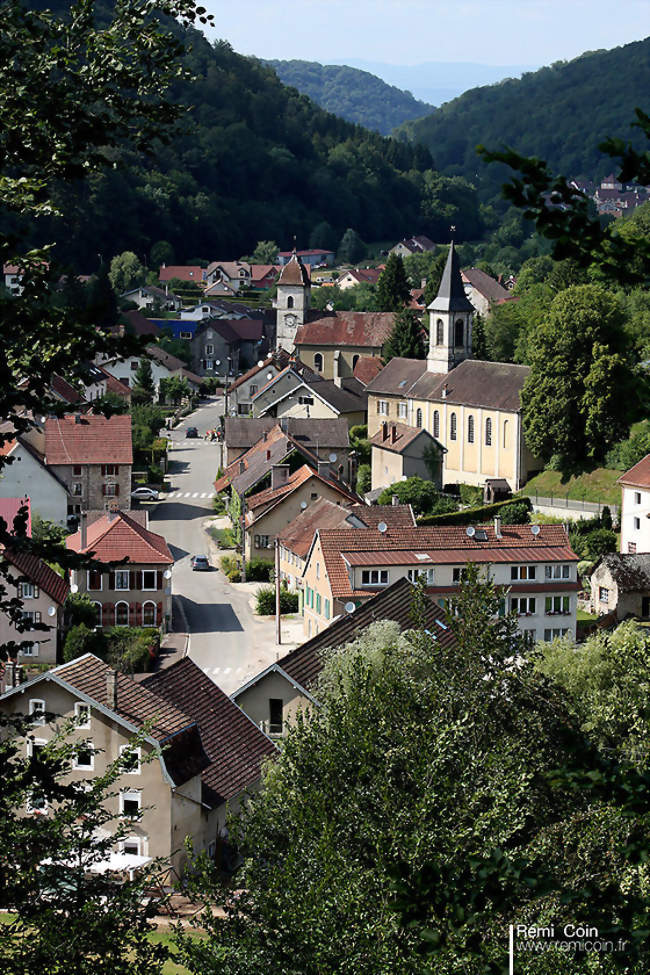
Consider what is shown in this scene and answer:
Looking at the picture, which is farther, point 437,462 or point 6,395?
point 437,462

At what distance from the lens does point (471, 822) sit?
14188mm

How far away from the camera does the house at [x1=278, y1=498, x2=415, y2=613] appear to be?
4372 cm

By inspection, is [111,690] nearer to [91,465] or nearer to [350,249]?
[91,465]

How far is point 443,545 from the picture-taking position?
133 ft

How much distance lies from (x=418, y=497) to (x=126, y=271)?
7364 centimetres

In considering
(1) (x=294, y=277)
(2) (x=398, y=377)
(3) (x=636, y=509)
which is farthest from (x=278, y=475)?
(1) (x=294, y=277)

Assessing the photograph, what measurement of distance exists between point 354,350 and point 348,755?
69.7 m

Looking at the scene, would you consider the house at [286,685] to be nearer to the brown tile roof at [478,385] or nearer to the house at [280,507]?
the house at [280,507]

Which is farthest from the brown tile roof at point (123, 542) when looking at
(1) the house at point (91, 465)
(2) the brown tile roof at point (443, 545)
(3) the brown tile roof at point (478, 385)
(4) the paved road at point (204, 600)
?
(3) the brown tile roof at point (478, 385)

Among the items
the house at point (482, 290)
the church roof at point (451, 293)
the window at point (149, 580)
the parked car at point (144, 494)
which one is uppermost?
the church roof at point (451, 293)

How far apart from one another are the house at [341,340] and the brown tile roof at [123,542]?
39.6 meters

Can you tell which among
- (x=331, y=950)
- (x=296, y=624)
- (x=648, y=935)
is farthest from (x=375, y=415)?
(x=648, y=935)

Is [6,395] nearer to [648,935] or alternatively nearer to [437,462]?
[648,935]

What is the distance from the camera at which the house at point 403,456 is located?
59844 millimetres
